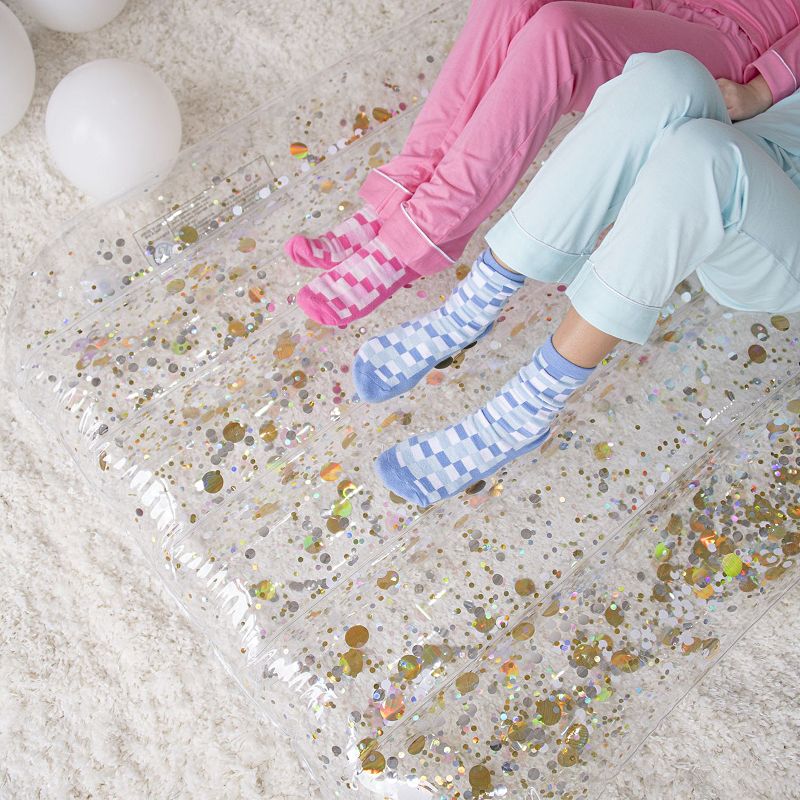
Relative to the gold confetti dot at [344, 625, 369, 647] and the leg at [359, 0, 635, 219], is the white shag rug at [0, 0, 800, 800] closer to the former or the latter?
the gold confetti dot at [344, 625, 369, 647]

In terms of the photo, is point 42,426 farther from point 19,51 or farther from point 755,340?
point 755,340

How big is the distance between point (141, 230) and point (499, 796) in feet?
2.60

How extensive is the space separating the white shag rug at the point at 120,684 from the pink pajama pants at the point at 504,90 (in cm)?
46

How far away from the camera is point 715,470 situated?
917 millimetres

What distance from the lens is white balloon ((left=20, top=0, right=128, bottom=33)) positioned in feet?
3.55

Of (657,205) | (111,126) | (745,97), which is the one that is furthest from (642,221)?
(111,126)

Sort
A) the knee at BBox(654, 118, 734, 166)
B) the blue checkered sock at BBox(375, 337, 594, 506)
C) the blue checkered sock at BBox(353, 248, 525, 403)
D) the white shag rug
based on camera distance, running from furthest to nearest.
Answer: the white shag rug → the blue checkered sock at BBox(353, 248, 525, 403) → the blue checkered sock at BBox(375, 337, 594, 506) → the knee at BBox(654, 118, 734, 166)

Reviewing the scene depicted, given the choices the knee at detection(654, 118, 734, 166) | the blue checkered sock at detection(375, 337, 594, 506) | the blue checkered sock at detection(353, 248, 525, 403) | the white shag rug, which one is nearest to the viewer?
the knee at detection(654, 118, 734, 166)

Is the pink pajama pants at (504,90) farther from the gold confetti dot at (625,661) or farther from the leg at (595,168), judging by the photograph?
the gold confetti dot at (625,661)

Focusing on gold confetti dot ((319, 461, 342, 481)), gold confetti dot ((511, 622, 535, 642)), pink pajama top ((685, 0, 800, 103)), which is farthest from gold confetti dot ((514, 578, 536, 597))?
pink pajama top ((685, 0, 800, 103))

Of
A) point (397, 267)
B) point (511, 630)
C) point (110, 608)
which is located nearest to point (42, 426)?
point (110, 608)

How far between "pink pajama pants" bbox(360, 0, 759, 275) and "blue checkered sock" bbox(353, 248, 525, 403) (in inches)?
2.3

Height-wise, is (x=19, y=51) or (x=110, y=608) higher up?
(x=19, y=51)

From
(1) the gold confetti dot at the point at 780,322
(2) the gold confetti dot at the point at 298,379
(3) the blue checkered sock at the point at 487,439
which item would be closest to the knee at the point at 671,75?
(3) the blue checkered sock at the point at 487,439
